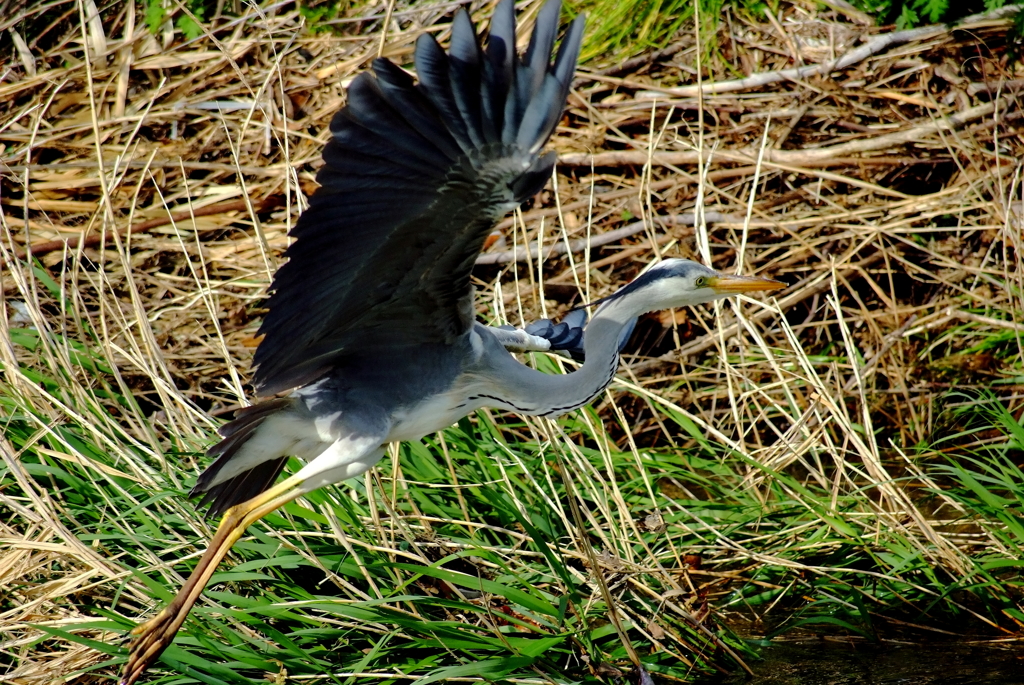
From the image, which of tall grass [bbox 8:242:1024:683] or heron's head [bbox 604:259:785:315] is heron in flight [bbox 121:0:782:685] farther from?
tall grass [bbox 8:242:1024:683]

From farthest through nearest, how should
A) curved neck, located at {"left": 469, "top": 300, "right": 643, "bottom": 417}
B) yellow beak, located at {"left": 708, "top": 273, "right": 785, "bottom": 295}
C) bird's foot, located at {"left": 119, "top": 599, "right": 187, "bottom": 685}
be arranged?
yellow beak, located at {"left": 708, "top": 273, "right": 785, "bottom": 295}
curved neck, located at {"left": 469, "top": 300, "right": 643, "bottom": 417}
bird's foot, located at {"left": 119, "top": 599, "right": 187, "bottom": 685}

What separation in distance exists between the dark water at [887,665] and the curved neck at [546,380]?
1087 millimetres

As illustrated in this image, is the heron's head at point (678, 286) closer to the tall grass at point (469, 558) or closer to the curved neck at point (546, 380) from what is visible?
the curved neck at point (546, 380)

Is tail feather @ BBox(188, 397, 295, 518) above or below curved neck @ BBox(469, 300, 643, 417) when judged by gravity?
above

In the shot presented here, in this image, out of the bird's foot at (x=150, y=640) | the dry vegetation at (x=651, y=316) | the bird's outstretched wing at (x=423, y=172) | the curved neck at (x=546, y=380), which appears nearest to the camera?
the bird's outstretched wing at (x=423, y=172)

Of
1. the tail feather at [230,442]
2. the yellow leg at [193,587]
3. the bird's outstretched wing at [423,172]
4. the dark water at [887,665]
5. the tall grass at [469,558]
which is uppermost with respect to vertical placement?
the bird's outstretched wing at [423,172]

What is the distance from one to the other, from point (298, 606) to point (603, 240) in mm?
2950

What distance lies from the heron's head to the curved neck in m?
0.05

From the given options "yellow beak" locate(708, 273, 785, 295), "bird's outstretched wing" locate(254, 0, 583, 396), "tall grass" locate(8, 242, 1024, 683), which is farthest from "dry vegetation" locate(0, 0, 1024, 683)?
"bird's outstretched wing" locate(254, 0, 583, 396)

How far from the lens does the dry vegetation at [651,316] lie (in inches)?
156

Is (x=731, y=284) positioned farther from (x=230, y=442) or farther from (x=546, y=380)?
(x=230, y=442)

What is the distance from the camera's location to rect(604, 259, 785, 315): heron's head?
12.4ft

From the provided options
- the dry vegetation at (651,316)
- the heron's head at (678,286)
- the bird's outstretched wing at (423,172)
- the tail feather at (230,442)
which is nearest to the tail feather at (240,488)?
the tail feather at (230,442)

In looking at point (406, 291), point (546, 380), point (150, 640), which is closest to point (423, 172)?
point (406, 291)
